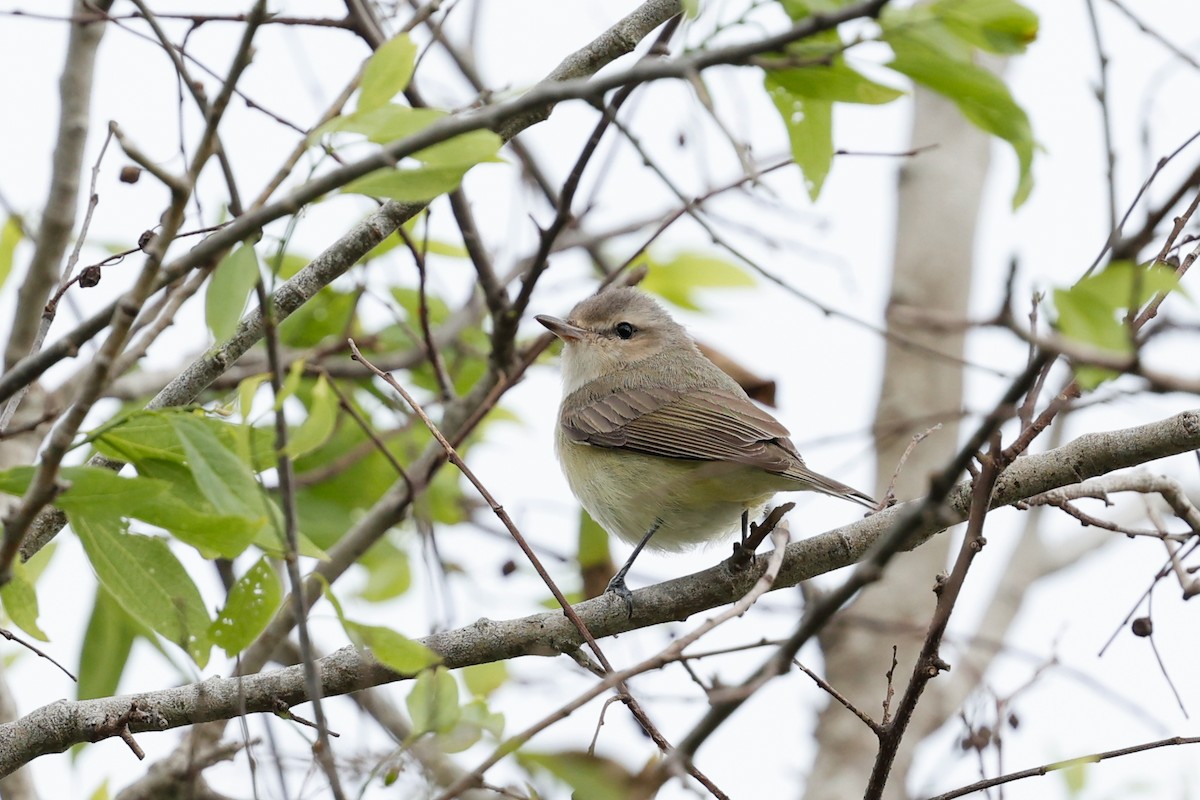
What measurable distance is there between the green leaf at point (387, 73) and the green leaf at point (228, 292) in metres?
0.35

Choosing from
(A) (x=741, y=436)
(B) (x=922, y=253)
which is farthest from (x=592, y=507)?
(B) (x=922, y=253)

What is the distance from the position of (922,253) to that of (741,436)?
3536mm

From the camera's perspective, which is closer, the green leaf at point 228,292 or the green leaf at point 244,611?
the green leaf at point 228,292

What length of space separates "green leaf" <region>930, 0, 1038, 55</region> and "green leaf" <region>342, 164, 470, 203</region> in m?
0.90

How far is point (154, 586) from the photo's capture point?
247 cm

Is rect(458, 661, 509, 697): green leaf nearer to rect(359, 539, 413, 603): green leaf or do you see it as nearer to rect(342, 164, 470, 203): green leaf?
rect(359, 539, 413, 603): green leaf

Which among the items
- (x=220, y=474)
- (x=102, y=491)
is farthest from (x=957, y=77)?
(x=102, y=491)

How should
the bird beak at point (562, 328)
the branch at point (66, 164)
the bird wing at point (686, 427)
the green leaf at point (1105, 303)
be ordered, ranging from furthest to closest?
the bird beak at point (562, 328) < the bird wing at point (686, 427) < the branch at point (66, 164) < the green leaf at point (1105, 303)

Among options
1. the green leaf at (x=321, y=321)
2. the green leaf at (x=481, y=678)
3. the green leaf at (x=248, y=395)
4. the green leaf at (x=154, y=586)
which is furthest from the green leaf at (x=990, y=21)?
the green leaf at (x=321, y=321)

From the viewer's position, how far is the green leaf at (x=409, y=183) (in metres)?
2.06

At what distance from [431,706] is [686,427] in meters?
2.59

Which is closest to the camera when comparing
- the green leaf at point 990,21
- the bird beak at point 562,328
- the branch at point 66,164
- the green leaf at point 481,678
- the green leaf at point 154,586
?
the green leaf at point 990,21

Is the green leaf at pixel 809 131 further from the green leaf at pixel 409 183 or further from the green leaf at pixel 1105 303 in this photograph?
the green leaf at pixel 1105 303

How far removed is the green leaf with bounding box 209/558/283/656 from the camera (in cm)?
244
